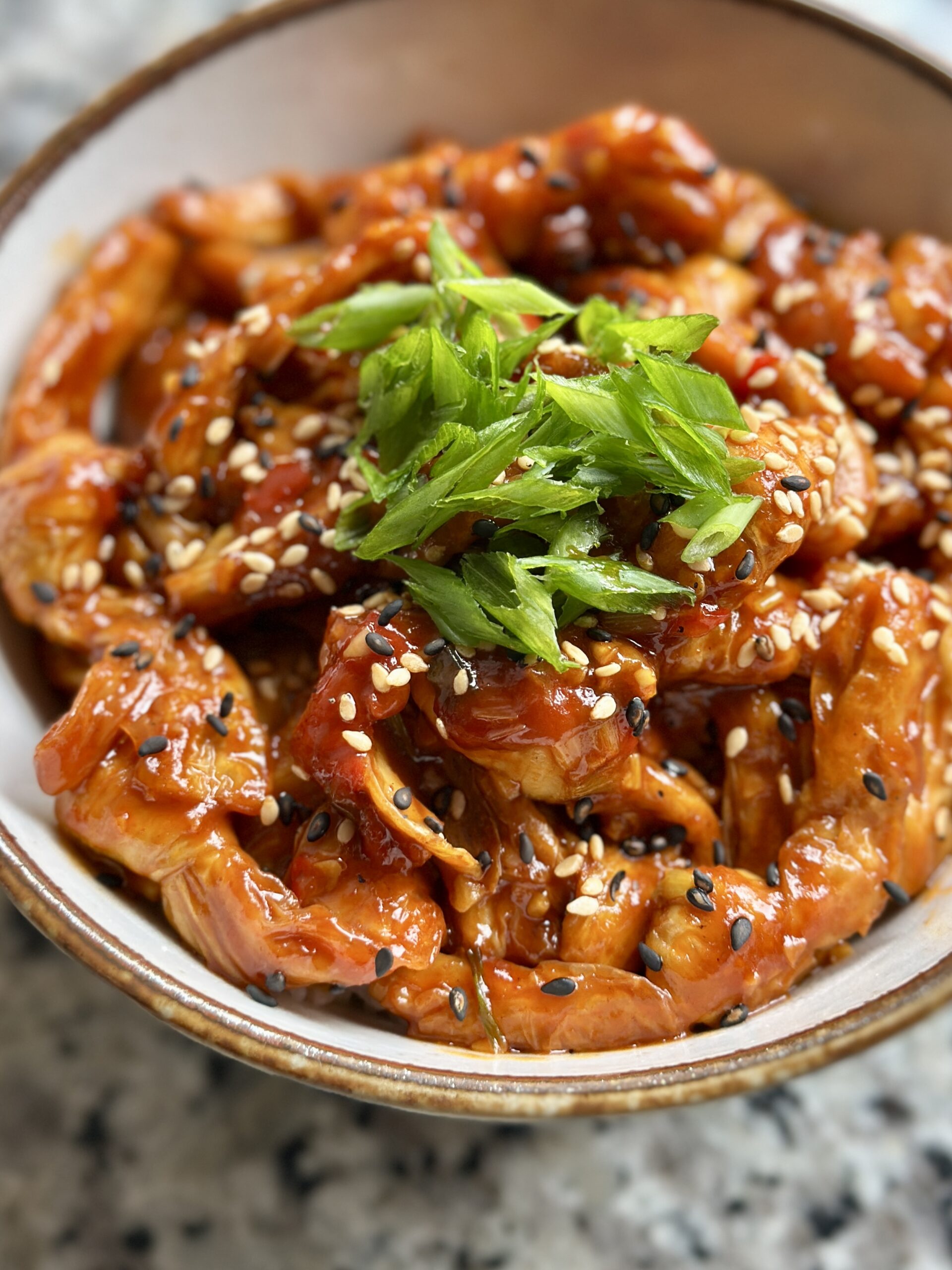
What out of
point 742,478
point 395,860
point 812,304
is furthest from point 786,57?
point 395,860

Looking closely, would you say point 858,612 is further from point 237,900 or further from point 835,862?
point 237,900

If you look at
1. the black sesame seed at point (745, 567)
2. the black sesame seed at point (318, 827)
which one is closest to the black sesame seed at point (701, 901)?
the black sesame seed at point (745, 567)

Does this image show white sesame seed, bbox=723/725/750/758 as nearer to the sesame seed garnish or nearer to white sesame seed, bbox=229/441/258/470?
the sesame seed garnish

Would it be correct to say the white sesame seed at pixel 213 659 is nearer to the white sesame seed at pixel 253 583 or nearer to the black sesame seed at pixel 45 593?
the white sesame seed at pixel 253 583

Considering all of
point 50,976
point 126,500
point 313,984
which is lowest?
point 50,976

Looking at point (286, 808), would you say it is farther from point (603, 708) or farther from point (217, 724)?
point (603, 708)

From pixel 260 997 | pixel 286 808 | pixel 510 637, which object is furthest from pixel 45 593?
pixel 510 637

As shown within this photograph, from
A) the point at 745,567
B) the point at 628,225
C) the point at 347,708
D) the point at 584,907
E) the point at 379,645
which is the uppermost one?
the point at 628,225
